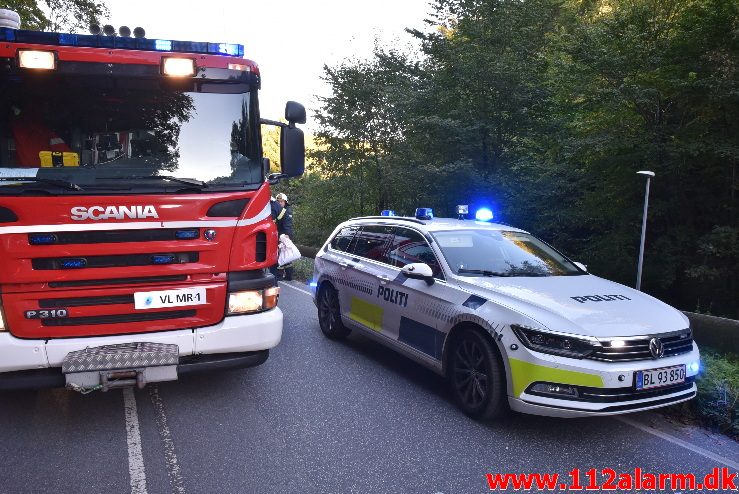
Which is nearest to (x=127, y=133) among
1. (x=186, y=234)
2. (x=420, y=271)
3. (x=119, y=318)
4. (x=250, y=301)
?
(x=186, y=234)

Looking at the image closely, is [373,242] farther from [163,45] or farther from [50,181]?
[50,181]

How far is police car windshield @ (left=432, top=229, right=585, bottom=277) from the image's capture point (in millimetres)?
4844

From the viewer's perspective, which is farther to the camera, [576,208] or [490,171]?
[490,171]

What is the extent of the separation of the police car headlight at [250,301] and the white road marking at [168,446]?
969mm

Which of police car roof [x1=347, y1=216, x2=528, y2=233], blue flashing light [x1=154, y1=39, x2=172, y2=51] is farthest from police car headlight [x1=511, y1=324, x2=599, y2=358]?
blue flashing light [x1=154, y1=39, x2=172, y2=51]

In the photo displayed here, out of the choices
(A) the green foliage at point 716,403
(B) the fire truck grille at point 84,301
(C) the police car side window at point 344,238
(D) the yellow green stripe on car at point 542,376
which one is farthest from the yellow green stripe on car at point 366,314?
(A) the green foliage at point 716,403

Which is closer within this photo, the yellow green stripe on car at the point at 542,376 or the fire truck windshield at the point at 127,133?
the yellow green stripe on car at the point at 542,376

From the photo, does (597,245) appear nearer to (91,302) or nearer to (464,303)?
(464,303)

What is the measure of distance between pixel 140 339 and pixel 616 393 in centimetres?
337

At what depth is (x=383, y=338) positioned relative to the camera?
550 cm

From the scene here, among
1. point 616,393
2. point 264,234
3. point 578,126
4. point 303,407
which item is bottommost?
point 303,407

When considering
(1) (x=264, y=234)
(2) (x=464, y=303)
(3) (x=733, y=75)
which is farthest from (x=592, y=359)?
(3) (x=733, y=75)

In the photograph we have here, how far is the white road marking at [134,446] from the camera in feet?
10.4

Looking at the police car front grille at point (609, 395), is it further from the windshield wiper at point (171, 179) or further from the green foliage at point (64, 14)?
the green foliage at point (64, 14)
